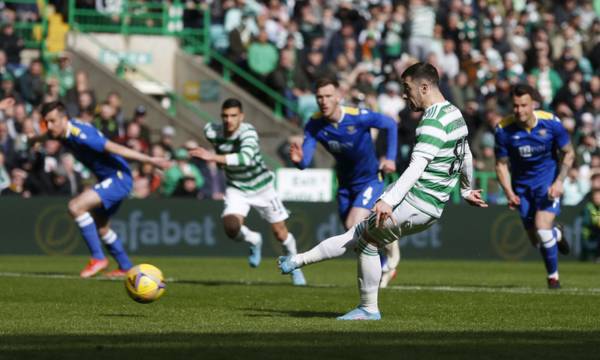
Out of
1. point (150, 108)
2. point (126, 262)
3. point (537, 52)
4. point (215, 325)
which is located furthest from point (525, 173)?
point (537, 52)

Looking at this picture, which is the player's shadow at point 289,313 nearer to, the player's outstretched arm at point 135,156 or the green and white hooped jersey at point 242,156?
→ the player's outstretched arm at point 135,156

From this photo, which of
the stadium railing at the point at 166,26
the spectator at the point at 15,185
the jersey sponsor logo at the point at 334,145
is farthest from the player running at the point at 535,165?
the stadium railing at the point at 166,26

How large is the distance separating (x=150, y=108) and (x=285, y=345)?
793 inches

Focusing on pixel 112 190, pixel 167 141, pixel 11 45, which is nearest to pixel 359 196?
pixel 112 190

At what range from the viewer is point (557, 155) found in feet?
56.2

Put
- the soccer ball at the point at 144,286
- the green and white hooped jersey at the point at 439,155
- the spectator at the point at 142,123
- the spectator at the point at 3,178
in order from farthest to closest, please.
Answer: the spectator at the point at 142,123
the spectator at the point at 3,178
the soccer ball at the point at 144,286
the green and white hooped jersey at the point at 439,155

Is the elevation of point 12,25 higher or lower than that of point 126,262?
higher

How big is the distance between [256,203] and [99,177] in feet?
7.25

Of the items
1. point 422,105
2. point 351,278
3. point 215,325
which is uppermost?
point 422,105

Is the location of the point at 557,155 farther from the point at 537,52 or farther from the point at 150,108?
the point at 537,52

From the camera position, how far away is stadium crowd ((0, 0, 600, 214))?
26.3 m

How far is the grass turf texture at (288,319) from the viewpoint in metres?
9.45

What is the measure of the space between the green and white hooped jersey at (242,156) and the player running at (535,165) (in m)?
3.12

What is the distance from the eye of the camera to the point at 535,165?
A: 55.8 feet
